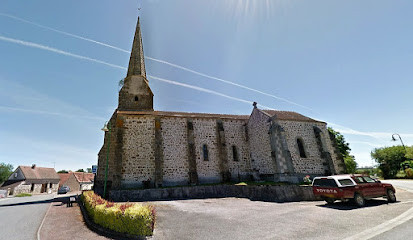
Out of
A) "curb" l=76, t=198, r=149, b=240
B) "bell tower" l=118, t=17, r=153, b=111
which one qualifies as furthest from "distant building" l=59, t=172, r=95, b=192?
"curb" l=76, t=198, r=149, b=240

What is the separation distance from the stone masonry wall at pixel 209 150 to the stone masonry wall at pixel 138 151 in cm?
470

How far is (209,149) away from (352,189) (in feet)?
41.2

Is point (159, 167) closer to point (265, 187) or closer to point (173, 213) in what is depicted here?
point (173, 213)

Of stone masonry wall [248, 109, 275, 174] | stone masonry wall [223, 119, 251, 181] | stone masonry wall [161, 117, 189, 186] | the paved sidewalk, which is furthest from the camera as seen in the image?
stone masonry wall [223, 119, 251, 181]

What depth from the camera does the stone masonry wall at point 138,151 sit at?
16.5 meters

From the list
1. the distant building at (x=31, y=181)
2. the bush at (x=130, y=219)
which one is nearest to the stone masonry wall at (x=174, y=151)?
the bush at (x=130, y=219)

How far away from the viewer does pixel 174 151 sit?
18406mm

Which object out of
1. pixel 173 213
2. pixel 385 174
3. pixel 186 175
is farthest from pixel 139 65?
pixel 385 174

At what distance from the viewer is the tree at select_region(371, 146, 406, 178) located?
2982cm

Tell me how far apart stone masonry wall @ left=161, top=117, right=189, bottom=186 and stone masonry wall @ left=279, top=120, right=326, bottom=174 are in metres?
10.5

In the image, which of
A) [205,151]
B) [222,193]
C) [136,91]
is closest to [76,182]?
[136,91]

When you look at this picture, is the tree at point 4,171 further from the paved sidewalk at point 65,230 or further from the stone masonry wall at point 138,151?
the paved sidewalk at point 65,230

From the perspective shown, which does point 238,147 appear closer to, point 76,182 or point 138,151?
point 138,151

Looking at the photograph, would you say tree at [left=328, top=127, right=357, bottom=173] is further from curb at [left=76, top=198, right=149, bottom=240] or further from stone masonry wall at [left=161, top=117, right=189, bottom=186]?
curb at [left=76, top=198, right=149, bottom=240]
